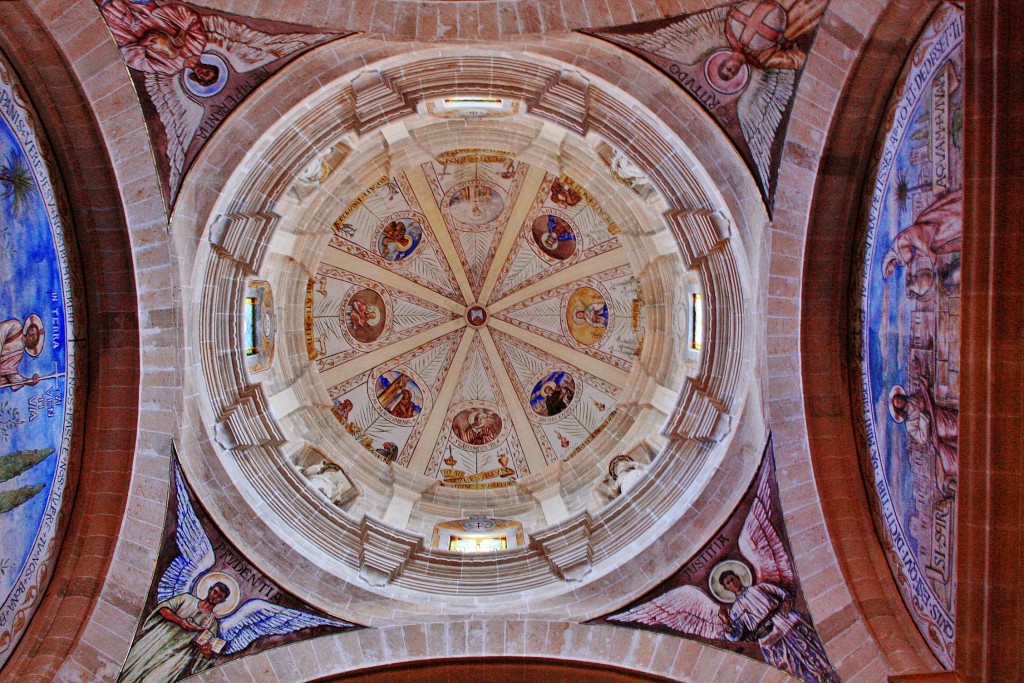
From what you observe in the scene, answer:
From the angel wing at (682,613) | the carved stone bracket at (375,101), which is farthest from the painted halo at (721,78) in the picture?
the angel wing at (682,613)

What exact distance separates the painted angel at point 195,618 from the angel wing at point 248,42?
5.15 meters

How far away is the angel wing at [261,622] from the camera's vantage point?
9703mm

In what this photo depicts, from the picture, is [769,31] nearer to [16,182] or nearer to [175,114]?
[175,114]

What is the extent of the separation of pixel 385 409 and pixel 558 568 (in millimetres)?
6349

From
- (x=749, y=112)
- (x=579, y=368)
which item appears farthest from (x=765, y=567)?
(x=579, y=368)

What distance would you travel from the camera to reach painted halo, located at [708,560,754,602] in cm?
973

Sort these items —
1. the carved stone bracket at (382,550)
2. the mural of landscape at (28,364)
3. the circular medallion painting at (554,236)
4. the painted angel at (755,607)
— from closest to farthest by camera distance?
the mural of landscape at (28,364), the painted angel at (755,607), the carved stone bracket at (382,550), the circular medallion painting at (554,236)

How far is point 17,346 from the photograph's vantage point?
8344 mm

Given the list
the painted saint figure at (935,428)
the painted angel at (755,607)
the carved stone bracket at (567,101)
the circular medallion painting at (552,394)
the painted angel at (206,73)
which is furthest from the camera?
the circular medallion painting at (552,394)

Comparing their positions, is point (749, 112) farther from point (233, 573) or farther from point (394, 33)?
point (233, 573)

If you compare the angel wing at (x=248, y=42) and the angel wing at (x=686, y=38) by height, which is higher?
the angel wing at (x=248, y=42)

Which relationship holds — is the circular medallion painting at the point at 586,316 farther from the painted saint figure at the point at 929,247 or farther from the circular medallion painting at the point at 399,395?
the painted saint figure at the point at 929,247

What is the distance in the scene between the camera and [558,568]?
10672 millimetres

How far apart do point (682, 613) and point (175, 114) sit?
29.1ft
